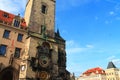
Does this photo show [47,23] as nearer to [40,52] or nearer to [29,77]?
[40,52]

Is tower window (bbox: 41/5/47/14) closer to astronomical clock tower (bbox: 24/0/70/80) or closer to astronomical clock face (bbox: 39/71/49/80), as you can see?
astronomical clock tower (bbox: 24/0/70/80)

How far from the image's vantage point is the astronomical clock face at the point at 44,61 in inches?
1171

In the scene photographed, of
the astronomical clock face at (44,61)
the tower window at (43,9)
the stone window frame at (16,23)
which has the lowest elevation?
the astronomical clock face at (44,61)

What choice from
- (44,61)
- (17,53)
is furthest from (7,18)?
(44,61)

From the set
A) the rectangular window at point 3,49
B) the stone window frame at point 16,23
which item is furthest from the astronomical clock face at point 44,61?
the stone window frame at point 16,23

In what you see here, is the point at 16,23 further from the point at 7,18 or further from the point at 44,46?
the point at 44,46

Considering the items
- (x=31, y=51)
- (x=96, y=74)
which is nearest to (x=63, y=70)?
(x=31, y=51)

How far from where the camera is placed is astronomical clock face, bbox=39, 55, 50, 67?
29.7 metres

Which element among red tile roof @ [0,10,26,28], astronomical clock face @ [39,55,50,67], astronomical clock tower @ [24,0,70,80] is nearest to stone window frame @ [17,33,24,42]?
astronomical clock tower @ [24,0,70,80]

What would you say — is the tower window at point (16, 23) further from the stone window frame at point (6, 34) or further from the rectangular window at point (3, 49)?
the rectangular window at point (3, 49)

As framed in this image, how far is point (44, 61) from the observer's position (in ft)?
99.2

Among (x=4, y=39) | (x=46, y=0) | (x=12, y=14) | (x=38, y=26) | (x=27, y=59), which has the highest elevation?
(x=46, y=0)

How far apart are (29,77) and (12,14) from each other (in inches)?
657

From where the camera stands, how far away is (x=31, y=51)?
97.9 feet
